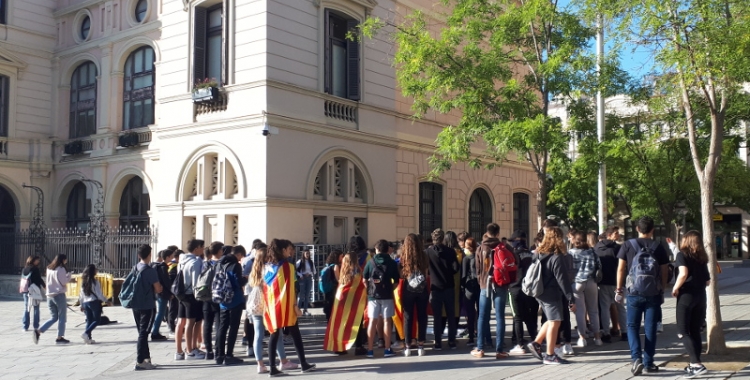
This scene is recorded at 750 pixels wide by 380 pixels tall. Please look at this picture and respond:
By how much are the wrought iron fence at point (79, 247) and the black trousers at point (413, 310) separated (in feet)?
35.3

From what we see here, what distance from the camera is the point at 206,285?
1049 centimetres

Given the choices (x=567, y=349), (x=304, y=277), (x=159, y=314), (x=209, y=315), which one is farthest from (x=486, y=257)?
(x=159, y=314)

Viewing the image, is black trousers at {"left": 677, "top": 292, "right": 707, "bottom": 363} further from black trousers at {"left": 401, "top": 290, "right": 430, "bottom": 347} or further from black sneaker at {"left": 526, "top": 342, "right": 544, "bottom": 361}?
black trousers at {"left": 401, "top": 290, "right": 430, "bottom": 347}

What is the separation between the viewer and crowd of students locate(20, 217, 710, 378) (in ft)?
29.9

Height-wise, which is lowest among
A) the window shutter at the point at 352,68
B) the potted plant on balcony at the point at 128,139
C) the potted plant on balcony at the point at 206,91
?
the potted plant on balcony at the point at 128,139

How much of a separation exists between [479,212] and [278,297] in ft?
52.8

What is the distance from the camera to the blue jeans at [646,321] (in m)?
8.98

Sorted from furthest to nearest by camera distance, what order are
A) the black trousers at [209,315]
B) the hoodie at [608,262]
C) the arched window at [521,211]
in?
the arched window at [521,211], the hoodie at [608,262], the black trousers at [209,315]

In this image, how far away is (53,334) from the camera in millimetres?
14320

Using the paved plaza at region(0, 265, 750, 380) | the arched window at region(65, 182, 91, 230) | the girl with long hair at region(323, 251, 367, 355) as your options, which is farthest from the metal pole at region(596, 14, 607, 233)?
the arched window at region(65, 182, 91, 230)

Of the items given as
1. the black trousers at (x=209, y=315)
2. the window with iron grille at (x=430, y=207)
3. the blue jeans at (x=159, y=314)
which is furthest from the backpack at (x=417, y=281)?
the window with iron grille at (x=430, y=207)

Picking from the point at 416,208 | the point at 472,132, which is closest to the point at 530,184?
the point at 416,208

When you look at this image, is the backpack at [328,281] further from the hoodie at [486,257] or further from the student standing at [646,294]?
the student standing at [646,294]

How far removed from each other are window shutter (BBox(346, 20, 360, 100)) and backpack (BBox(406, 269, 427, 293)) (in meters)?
10.0
